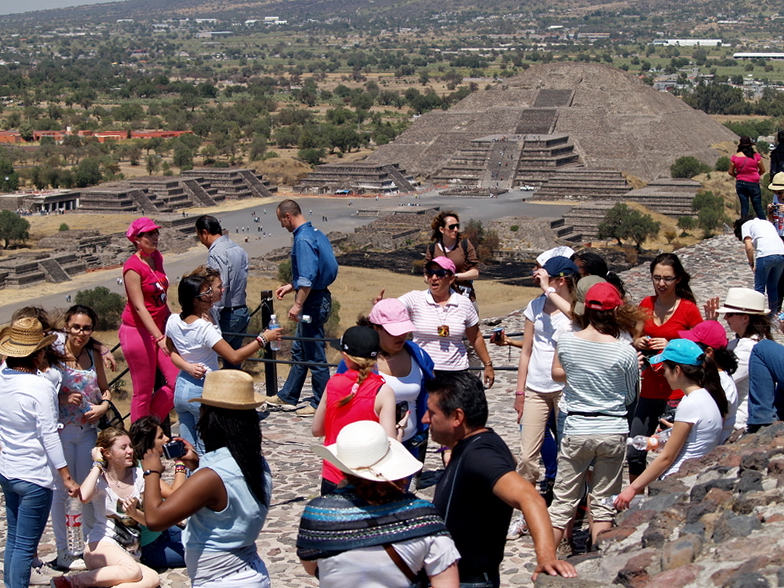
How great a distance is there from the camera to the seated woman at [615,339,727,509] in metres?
4.83

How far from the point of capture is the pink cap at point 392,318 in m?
4.95

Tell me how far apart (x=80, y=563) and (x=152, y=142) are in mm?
72699

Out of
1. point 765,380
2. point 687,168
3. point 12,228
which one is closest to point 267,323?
point 765,380

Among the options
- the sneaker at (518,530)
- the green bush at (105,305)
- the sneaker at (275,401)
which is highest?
the sneaker at (518,530)

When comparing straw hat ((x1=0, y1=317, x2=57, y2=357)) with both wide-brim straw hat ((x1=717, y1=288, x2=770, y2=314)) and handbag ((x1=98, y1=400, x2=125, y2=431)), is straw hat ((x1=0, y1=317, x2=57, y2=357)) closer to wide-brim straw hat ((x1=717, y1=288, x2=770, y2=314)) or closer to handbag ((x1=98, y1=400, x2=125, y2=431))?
handbag ((x1=98, y1=400, x2=125, y2=431))

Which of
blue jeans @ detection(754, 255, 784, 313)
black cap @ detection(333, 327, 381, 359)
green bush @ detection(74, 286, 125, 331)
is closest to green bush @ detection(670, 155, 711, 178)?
green bush @ detection(74, 286, 125, 331)

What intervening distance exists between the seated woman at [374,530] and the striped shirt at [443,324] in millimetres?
2680

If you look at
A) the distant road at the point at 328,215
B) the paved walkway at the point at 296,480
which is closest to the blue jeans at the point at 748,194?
the paved walkway at the point at 296,480

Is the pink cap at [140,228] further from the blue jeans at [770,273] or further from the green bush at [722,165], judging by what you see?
the green bush at [722,165]

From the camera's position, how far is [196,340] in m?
5.61

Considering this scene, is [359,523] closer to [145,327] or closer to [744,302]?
[744,302]

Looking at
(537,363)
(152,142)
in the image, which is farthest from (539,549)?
(152,142)

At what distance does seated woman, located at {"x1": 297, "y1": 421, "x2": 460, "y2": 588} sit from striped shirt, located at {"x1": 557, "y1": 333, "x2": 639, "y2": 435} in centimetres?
175

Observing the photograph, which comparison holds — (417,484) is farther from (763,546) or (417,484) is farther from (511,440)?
(763,546)
